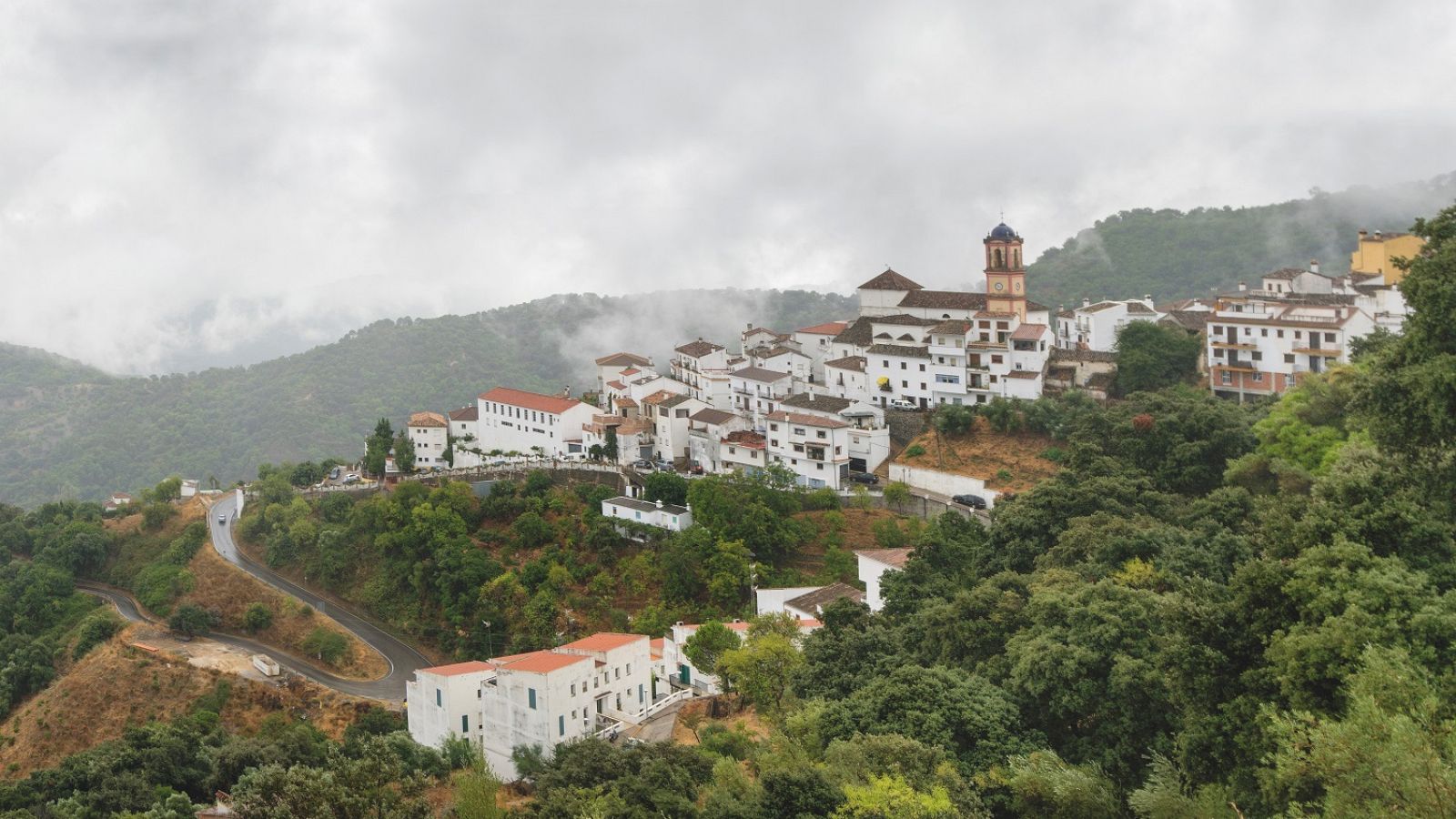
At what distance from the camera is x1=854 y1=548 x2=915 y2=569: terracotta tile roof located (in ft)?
107

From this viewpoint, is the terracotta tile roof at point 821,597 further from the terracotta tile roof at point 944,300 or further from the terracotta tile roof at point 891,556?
the terracotta tile roof at point 944,300

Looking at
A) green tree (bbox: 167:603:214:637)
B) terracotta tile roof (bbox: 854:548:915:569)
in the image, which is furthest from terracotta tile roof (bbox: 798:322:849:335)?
green tree (bbox: 167:603:214:637)

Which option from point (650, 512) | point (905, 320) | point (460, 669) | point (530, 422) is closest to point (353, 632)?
point (530, 422)

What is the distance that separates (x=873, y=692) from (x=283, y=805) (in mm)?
9190

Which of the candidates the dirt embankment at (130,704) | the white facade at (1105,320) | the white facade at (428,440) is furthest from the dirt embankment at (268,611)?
the white facade at (1105,320)

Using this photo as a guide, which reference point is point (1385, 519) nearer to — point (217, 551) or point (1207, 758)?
point (1207, 758)

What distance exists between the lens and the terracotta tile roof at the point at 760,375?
154ft

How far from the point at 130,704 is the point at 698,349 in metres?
23.9

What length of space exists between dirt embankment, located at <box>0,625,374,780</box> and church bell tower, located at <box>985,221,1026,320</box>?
2569 cm

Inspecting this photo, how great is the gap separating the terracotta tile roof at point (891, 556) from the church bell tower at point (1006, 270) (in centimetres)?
1491

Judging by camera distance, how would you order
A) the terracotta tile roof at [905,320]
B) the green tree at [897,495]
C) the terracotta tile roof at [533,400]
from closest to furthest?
1. the green tree at [897,495]
2. the terracotta tile roof at [905,320]
3. the terracotta tile roof at [533,400]

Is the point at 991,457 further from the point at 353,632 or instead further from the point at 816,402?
the point at 353,632

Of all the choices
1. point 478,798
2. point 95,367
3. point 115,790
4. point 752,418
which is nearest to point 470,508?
point 752,418

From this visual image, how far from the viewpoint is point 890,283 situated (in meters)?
49.9
